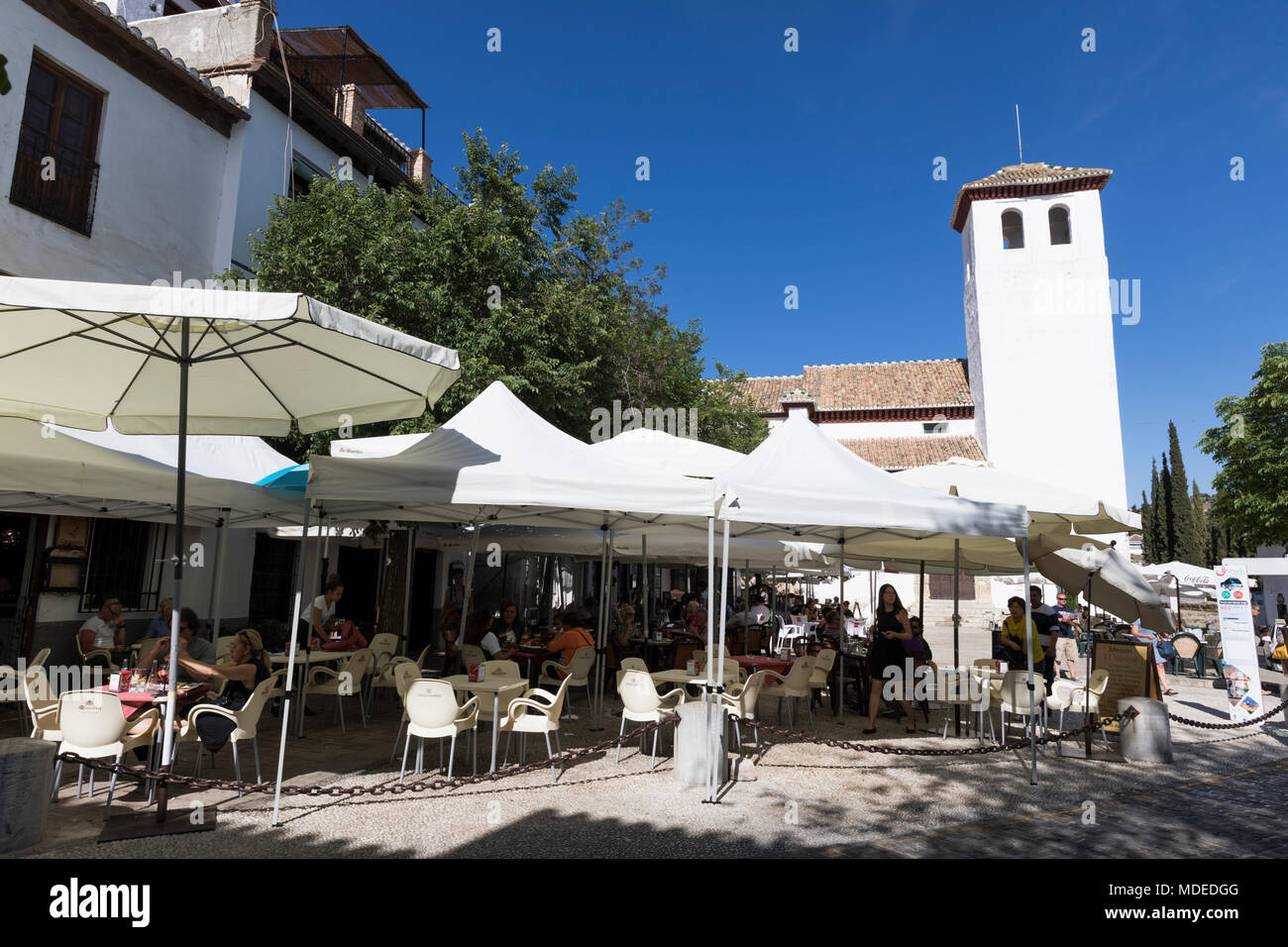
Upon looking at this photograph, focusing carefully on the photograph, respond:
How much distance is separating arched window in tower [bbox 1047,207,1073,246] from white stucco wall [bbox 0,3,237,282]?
3367 cm

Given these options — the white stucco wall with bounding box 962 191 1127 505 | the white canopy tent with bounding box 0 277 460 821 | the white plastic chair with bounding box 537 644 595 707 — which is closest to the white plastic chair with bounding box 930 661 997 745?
the white plastic chair with bounding box 537 644 595 707

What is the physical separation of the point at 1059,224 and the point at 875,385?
11.1 meters

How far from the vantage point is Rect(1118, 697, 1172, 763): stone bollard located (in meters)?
8.19

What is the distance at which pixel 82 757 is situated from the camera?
530 cm

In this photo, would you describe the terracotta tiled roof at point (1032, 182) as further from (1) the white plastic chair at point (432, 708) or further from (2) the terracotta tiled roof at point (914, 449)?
(1) the white plastic chair at point (432, 708)

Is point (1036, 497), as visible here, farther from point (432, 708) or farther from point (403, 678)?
point (403, 678)

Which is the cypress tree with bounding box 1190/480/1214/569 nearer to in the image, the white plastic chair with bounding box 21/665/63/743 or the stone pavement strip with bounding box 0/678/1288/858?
the stone pavement strip with bounding box 0/678/1288/858
